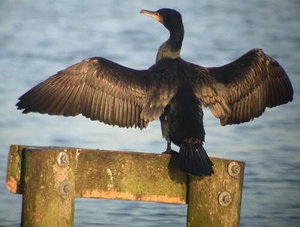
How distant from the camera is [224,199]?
19.1ft

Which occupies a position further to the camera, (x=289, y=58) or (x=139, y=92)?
(x=289, y=58)

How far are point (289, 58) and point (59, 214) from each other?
1040 cm

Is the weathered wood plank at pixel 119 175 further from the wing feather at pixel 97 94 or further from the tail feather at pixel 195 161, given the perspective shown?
the wing feather at pixel 97 94

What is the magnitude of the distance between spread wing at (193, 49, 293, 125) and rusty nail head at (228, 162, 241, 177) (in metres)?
1.40

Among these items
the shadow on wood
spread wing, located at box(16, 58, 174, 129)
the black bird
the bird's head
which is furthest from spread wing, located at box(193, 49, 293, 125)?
the shadow on wood

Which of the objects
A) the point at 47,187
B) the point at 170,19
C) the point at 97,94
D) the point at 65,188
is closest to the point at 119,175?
the point at 65,188

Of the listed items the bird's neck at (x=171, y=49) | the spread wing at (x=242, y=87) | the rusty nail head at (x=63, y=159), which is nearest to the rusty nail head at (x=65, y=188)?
the rusty nail head at (x=63, y=159)

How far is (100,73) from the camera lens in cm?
728

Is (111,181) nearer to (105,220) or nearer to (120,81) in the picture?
(120,81)

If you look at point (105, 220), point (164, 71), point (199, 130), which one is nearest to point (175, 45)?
point (164, 71)

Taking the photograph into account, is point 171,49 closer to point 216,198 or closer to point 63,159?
point 216,198

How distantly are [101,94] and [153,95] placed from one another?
43 cm

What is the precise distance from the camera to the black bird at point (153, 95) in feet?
23.0

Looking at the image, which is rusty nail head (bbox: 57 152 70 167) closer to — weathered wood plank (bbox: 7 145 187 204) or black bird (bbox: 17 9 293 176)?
weathered wood plank (bbox: 7 145 187 204)
